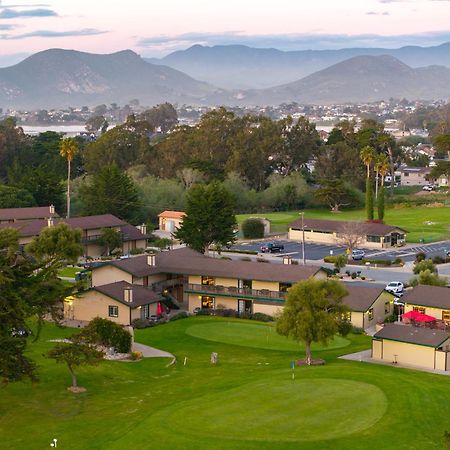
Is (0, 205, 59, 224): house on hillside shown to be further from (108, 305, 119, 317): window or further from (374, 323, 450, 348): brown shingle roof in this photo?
(374, 323, 450, 348): brown shingle roof

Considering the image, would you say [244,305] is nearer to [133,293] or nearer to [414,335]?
[133,293]

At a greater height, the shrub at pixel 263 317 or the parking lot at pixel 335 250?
the shrub at pixel 263 317

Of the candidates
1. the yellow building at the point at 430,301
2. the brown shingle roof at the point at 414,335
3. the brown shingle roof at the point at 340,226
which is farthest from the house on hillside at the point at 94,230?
the brown shingle roof at the point at 414,335

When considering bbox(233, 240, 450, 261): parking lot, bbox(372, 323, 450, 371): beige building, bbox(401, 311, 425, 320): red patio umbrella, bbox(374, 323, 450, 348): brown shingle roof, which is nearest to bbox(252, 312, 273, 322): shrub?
bbox(401, 311, 425, 320): red patio umbrella

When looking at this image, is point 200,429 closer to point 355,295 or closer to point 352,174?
point 355,295

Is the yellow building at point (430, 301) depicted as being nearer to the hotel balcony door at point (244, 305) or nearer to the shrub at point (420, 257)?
the hotel balcony door at point (244, 305)

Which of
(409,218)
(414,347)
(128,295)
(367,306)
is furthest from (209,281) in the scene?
(409,218)

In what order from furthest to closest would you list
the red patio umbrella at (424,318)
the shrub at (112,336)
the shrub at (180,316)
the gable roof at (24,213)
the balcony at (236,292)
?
the gable roof at (24,213) → the balcony at (236,292) → the shrub at (180,316) → the red patio umbrella at (424,318) → the shrub at (112,336)
